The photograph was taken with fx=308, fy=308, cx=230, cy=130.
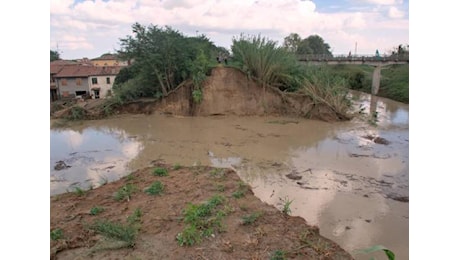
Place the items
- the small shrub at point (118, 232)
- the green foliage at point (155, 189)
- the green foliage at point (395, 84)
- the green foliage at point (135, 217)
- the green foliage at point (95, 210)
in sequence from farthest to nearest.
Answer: the green foliage at point (395, 84) → the green foliage at point (155, 189) → the green foliage at point (95, 210) → the green foliage at point (135, 217) → the small shrub at point (118, 232)

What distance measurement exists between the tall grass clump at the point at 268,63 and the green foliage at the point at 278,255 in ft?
35.6

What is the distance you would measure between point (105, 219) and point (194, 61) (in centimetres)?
1028

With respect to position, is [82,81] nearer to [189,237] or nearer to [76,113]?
[76,113]

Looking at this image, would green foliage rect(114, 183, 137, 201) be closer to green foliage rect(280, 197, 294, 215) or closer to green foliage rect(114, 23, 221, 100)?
green foliage rect(280, 197, 294, 215)

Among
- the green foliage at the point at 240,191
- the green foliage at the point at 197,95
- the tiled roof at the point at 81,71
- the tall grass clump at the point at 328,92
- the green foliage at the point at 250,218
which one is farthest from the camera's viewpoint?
the tiled roof at the point at 81,71

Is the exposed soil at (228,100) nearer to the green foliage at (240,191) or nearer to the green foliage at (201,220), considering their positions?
the green foliage at (240,191)

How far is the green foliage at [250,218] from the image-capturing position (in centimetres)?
442

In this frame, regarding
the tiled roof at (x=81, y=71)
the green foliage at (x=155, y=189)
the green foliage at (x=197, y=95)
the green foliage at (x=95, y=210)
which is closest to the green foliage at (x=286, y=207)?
the green foliage at (x=155, y=189)

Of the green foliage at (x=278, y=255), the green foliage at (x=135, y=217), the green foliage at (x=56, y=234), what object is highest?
the green foliage at (x=135, y=217)

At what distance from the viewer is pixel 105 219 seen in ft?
15.2

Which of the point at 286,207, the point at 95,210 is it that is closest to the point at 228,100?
the point at 286,207

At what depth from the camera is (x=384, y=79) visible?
23.8 metres

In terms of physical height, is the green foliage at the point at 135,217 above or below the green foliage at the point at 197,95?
below

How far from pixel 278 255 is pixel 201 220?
4.22 feet
